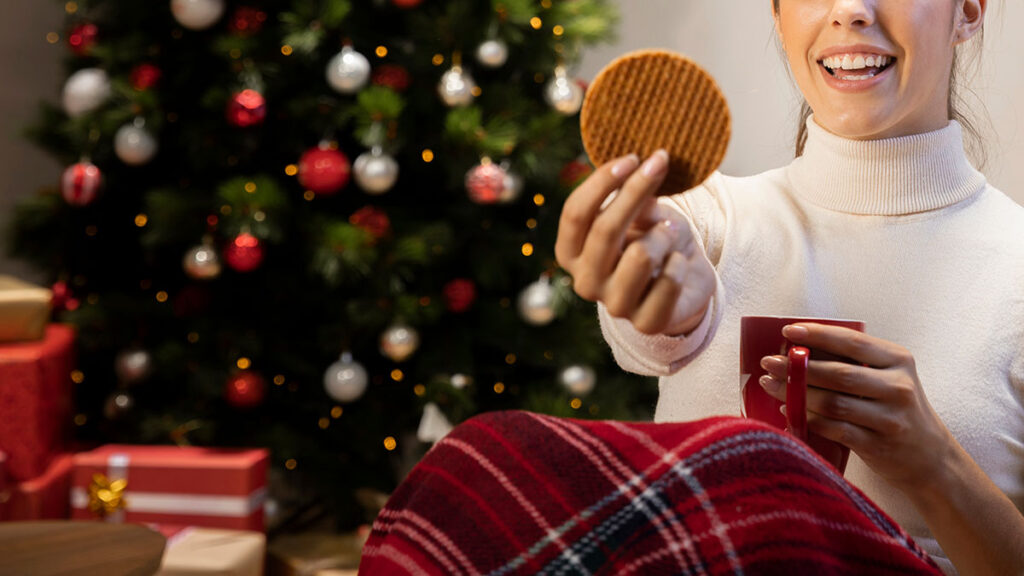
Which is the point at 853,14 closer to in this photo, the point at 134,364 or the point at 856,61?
the point at 856,61

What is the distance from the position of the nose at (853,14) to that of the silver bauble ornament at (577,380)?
4.37ft

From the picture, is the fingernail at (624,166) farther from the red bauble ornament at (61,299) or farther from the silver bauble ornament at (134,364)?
the red bauble ornament at (61,299)

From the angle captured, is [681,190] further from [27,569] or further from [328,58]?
[328,58]

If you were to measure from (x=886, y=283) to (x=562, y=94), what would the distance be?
3.98ft

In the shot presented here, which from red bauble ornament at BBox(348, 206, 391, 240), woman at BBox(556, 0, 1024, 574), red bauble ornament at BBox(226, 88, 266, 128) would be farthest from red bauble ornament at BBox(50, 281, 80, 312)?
woman at BBox(556, 0, 1024, 574)

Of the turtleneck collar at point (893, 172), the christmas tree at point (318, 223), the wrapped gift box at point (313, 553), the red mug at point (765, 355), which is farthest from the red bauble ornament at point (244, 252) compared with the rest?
the red mug at point (765, 355)

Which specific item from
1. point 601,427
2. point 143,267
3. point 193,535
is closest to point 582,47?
point 143,267

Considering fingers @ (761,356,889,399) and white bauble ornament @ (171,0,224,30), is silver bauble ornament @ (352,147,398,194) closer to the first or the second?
white bauble ornament @ (171,0,224,30)

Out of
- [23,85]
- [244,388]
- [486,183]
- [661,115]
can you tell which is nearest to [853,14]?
[661,115]

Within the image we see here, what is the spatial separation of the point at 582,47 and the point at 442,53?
0.43 m

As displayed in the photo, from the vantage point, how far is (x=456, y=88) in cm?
190

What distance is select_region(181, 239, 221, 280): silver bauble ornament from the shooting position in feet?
6.23

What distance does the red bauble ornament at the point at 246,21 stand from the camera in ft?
6.32

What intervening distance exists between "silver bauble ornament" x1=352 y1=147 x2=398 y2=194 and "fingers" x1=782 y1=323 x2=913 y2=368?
4.42 ft
